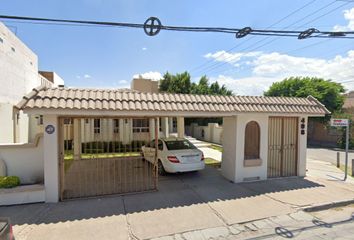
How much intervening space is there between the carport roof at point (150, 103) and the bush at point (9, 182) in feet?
7.13

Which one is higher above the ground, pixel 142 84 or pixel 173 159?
pixel 142 84

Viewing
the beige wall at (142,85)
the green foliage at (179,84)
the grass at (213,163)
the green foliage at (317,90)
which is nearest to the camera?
the grass at (213,163)

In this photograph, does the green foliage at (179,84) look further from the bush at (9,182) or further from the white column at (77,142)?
the bush at (9,182)

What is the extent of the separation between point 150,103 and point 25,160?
395 centimetres

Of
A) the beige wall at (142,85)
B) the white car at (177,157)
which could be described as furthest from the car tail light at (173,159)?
the beige wall at (142,85)

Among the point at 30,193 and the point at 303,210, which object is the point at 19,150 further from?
the point at 303,210

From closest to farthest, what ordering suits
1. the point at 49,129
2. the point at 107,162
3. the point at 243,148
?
the point at 49,129, the point at 243,148, the point at 107,162

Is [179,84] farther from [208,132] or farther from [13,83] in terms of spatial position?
[13,83]

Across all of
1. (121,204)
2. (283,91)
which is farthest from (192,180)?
(283,91)

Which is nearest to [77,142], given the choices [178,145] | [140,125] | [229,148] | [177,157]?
[140,125]

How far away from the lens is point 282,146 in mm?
8641

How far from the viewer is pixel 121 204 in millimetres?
5871

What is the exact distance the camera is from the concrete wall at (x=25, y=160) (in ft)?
20.8

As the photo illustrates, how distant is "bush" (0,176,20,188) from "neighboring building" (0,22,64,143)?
3295 millimetres
